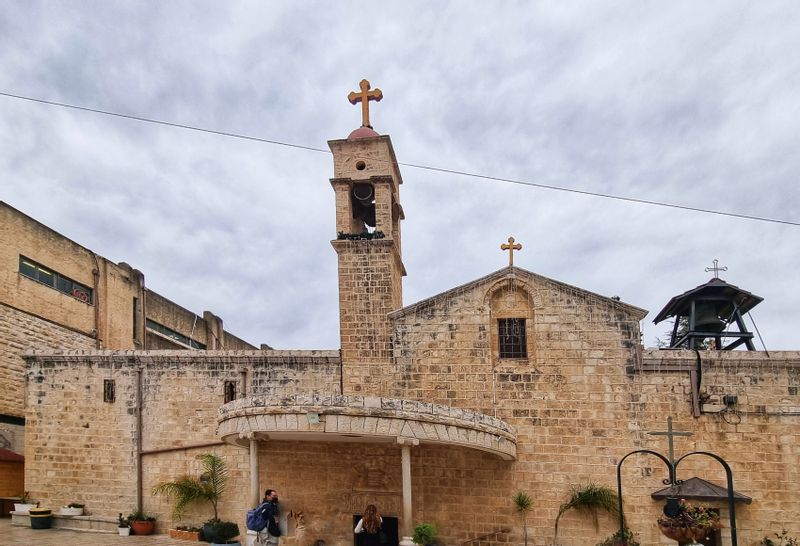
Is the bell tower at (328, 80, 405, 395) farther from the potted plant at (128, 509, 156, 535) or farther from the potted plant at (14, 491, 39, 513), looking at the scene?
the potted plant at (14, 491, 39, 513)

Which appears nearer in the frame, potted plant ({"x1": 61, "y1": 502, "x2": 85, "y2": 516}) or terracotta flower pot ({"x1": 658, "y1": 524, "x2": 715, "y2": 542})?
terracotta flower pot ({"x1": 658, "y1": 524, "x2": 715, "y2": 542})

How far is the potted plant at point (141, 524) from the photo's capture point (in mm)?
16828

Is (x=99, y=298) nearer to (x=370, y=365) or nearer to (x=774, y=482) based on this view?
(x=370, y=365)

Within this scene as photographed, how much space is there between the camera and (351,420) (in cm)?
1279

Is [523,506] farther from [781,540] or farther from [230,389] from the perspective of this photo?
[230,389]

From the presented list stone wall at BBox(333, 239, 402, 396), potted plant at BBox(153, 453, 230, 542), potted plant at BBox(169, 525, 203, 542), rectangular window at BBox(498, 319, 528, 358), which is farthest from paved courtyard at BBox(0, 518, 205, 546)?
rectangular window at BBox(498, 319, 528, 358)

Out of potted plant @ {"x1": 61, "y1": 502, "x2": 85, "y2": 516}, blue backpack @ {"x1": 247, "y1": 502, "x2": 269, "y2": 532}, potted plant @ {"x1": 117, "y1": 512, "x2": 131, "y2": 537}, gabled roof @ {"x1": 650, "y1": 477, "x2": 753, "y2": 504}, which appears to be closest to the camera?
blue backpack @ {"x1": 247, "y1": 502, "x2": 269, "y2": 532}

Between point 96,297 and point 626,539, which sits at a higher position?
point 96,297

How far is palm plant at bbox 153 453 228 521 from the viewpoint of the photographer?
55.3 ft

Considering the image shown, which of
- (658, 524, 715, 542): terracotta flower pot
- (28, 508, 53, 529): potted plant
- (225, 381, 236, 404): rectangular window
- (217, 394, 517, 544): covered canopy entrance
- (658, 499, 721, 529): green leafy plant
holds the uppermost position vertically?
(225, 381, 236, 404): rectangular window

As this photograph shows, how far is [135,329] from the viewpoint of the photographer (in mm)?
26625

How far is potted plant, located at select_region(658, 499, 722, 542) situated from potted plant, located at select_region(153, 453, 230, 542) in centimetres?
1097

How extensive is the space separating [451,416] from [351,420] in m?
1.98

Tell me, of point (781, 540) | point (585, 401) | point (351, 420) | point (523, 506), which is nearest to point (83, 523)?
point (351, 420)
